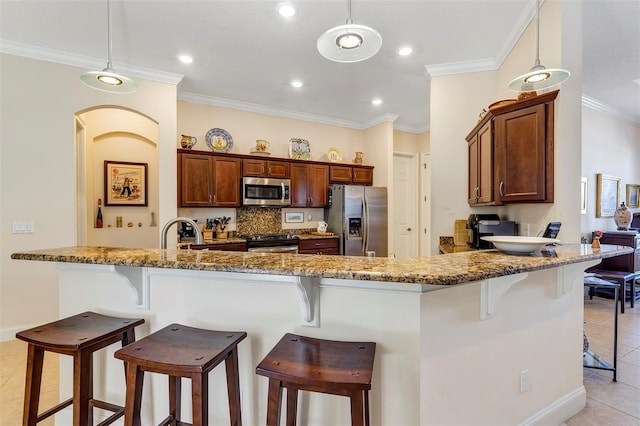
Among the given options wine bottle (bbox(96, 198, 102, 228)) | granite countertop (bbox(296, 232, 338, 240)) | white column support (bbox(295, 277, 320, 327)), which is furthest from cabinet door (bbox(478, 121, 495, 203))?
wine bottle (bbox(96, 198, 102, 228))

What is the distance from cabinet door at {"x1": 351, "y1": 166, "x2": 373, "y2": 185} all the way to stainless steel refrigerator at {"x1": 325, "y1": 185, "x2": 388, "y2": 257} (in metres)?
0.41

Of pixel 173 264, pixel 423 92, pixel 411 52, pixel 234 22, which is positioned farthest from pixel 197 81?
pixel 173 264

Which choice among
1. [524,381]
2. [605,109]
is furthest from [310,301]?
[605,109]

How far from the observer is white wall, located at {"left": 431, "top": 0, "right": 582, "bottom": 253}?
2.14 metres

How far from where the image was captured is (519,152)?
2379 millimetres

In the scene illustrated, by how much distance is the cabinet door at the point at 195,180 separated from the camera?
410 cm

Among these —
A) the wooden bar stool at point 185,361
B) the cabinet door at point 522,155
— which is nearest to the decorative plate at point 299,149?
the cabinet door at point 522,155

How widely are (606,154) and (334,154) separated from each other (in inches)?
177

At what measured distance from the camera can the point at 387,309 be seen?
1346 millimetres

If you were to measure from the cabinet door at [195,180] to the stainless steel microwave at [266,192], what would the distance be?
0.51 metres

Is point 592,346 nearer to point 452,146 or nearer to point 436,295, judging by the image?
point 452,146

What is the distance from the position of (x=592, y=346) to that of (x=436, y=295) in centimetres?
285

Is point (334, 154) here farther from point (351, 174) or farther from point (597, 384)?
point (597, 384)

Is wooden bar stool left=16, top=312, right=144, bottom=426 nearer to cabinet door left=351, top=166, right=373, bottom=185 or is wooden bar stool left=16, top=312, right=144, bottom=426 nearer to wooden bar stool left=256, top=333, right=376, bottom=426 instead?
wooden bar stool left=256, top=333, right=376, bottom=426
